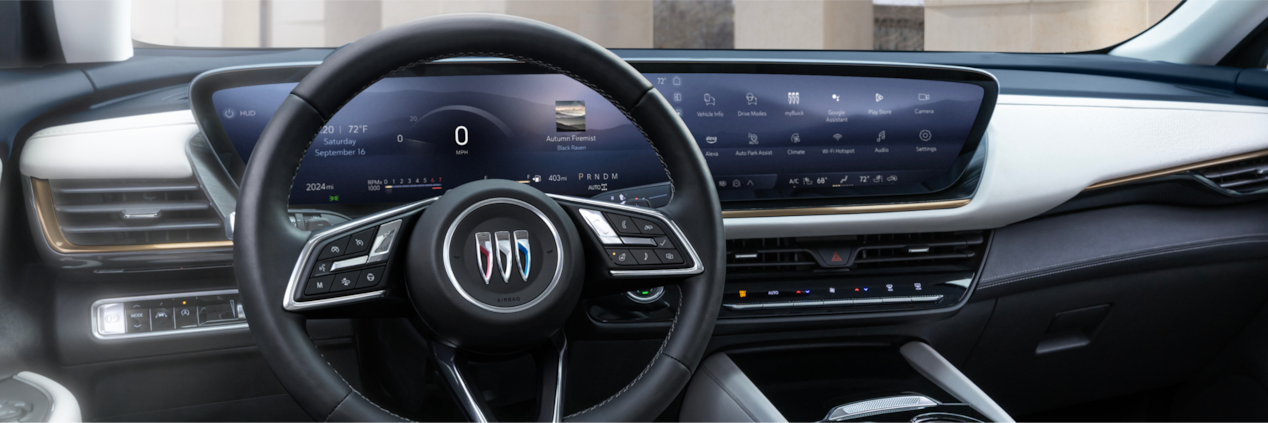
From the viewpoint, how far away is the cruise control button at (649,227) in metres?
0.98

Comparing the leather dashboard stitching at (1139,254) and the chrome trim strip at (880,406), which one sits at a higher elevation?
the leather dashboard stitching at (1139,254)

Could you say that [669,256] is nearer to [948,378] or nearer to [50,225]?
[948,378]

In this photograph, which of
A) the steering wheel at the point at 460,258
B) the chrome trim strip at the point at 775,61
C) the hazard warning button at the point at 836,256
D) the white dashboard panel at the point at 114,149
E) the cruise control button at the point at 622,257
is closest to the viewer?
the steering wheel at the point at 460,258

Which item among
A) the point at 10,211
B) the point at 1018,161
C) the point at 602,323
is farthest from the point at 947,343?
the point at 10,211

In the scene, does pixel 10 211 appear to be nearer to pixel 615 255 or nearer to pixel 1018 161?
pixel 615 255

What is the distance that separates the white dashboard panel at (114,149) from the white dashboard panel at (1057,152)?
92 centimetres

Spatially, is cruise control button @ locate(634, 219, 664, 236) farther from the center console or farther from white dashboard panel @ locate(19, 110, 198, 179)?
white dashboard panel @ locate(19, 110, 198, 179)

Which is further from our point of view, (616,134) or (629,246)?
(616,134)

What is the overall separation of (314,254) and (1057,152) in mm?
1385

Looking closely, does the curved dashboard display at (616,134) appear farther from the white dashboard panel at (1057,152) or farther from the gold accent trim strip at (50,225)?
the gold accent trim strip at (50,225)

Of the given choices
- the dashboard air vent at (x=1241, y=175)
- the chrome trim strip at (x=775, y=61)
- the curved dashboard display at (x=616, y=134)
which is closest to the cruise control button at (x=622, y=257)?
the curved dashboard display at (x=616, y=134)

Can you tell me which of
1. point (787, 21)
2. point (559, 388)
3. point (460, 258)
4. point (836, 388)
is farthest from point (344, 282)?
point (787, 21)

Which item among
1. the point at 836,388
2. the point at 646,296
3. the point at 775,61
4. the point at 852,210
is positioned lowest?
the point at 836,388

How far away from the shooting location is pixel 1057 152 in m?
1.52
